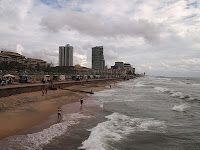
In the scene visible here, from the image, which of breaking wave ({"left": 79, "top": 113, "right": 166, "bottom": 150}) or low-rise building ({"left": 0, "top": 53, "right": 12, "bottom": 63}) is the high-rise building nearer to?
low-rise building ({"left": 0, "top": 53, "right": 12, "bottom": 63})

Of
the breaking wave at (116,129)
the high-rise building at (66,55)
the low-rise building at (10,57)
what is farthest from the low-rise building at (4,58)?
the high-rise building at (66,55)

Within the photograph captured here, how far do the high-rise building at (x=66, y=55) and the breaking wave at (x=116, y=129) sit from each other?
584 feet

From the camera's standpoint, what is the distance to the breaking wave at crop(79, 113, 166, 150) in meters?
8.22

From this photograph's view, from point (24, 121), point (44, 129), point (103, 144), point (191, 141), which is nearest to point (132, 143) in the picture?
point (103, 144)

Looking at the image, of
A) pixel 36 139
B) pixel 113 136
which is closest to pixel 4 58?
pixel 36 139

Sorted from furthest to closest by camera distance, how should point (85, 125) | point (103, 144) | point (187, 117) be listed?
1. point (187, 117)
2. point (85, 125)
3. point (103, 144)

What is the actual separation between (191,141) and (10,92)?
20.5 meters

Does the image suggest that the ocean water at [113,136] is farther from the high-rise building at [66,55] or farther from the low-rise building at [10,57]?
the high-rise building at [66,55]

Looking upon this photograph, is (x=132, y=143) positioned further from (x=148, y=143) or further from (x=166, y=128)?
(x=166, y=128)

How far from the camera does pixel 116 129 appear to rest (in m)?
10.7

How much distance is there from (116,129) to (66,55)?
183 m

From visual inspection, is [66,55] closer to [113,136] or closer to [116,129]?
[116,129]

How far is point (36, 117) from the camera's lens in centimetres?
1262

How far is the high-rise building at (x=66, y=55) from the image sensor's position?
184 meters
